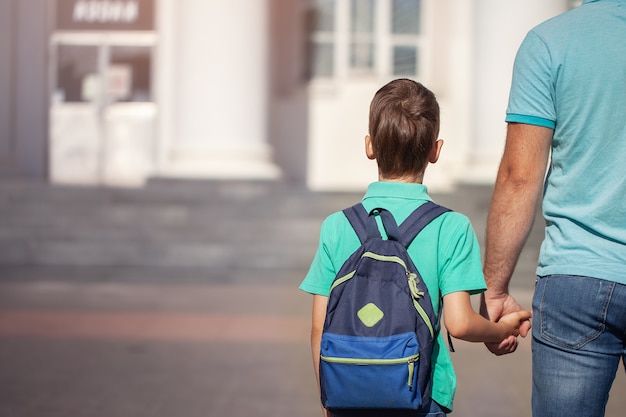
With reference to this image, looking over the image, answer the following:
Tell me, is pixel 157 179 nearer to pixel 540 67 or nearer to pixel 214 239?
pixel 214 239

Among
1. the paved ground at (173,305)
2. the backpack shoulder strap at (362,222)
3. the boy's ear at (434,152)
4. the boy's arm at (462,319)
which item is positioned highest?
the boy's ear at (434,152)

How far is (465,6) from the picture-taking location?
55.1 ft

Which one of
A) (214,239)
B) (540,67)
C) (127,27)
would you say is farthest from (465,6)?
(540,67)

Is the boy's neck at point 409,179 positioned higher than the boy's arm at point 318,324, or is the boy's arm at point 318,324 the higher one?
the boy's neck at point 409,179

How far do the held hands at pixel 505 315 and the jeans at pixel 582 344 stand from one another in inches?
11.9

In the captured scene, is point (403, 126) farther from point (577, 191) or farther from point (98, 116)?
point (98, 116)

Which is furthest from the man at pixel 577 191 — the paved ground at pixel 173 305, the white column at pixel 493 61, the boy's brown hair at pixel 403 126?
the white column at pixel 493 61

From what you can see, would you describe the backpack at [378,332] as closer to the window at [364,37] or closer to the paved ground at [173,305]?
the paved ground at [173,305]

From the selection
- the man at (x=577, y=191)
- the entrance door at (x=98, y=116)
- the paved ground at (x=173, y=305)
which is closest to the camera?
the man at (x=577, y=191)

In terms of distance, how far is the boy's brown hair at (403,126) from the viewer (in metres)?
2.42

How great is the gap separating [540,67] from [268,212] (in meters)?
10.1

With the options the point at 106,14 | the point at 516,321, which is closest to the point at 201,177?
the point at 106,14

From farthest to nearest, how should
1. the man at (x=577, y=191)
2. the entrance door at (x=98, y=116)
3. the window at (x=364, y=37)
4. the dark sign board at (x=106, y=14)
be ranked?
the entrance door at (x=98, y=116), the dark sign board at (x=106, y=14), the window at (x=364, y=37), the man at (x=577, y=191)

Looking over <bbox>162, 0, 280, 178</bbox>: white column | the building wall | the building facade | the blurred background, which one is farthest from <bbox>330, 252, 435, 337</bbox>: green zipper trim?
the building wall
